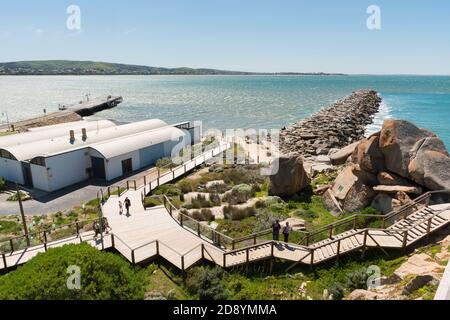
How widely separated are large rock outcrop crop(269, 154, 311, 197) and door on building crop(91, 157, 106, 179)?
15.4m

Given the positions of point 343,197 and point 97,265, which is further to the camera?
point 343,197

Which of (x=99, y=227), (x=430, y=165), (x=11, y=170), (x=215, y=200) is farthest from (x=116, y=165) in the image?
(x=430, y=165)

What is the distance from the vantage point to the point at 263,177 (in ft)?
96.4

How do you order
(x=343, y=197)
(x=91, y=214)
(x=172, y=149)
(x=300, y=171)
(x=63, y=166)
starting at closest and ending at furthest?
(x=343, y=197) < (x=91, y=214) < (x=300, y=171) < (x=63, y=166) < (x=172, y=149)

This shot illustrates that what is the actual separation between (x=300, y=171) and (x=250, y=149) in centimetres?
1949

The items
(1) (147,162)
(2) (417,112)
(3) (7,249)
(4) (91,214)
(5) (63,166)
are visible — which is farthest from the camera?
(2) (417,112)

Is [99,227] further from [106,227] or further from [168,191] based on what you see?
[168,191]

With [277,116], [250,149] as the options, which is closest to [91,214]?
[250,149]

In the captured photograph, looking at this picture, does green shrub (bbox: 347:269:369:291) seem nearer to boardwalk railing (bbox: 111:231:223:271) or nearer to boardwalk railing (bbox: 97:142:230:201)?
boardwalk railing (bbox: 111:231:223:271)

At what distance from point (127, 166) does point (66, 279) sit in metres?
22.7

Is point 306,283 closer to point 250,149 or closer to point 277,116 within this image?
point 250,149

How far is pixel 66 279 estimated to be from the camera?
1038 cm

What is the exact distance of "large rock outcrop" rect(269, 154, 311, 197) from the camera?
2414cm

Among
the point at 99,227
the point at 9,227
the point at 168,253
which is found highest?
the point at 99,227
